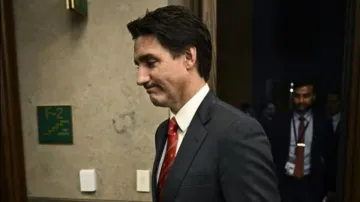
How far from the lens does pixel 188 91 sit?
2.60 ft

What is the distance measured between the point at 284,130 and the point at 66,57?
1.46m

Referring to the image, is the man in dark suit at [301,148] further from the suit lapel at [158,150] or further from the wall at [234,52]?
the suit lapel at [158,150]

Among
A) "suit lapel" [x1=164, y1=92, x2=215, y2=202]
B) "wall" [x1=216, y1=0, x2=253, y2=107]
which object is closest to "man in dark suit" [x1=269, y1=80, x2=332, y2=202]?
"wall" [x1=216, y1=0, x2=253, y2=107]

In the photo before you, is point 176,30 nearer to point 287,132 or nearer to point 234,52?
point 234,52

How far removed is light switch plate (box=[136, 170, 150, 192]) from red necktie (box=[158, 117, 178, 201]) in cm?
62

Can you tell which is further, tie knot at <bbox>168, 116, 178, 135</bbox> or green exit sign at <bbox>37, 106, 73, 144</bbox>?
green exit sign at <bbox>37, 106, 73, 144</bbox>

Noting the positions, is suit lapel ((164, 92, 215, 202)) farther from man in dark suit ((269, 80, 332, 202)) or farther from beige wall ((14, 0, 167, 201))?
man in dark suit ((269, 80, 332, 202))

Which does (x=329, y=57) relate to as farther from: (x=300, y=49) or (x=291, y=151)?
(x=291, y=151)

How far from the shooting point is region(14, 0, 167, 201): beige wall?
141 centimetres

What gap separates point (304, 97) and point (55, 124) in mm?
1548

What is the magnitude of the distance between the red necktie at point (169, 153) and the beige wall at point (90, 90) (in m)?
0.55

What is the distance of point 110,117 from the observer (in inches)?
57.0

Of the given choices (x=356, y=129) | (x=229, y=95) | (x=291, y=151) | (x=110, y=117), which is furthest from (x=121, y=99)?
(x=291, y=151)

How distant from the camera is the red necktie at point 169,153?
0.81 meters
